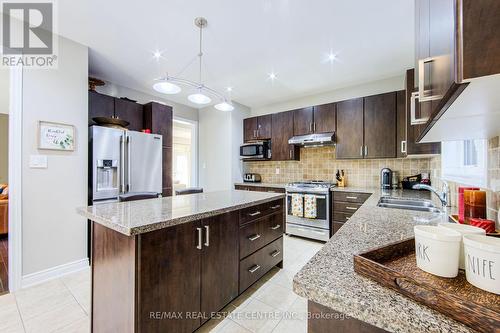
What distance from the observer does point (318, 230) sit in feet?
10.9

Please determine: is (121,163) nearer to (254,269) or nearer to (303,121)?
(254,269)

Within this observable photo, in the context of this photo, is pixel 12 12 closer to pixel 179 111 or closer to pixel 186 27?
pixel 186 27

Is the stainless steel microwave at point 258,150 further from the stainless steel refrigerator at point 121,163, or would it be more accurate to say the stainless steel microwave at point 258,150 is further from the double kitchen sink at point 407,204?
the double kitchen sink at point 407,204

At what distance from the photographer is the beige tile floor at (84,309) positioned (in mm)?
1580

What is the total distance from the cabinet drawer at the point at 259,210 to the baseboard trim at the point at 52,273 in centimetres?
205

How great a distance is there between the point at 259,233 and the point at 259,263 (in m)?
0.29

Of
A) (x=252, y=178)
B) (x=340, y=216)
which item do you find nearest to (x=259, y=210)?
(x=340, y=216)

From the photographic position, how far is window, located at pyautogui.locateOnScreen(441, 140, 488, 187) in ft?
4.28

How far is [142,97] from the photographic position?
396 centimetres

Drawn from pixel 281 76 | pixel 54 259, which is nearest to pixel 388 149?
pixel 281 76

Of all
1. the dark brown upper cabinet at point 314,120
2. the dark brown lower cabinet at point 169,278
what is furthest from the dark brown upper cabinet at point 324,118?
the dark brown lower cabinet at point 169,278

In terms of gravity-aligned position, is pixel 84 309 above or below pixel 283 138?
below

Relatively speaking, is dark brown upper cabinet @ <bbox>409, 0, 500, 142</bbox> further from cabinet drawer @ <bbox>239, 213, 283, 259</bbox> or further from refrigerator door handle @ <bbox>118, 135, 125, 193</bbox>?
refrigerator door handle @ <bbox>118, 135, 125, 193</bbox>

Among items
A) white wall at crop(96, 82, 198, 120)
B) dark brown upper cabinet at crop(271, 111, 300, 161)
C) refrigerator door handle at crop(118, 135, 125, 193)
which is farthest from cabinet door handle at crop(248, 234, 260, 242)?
white wall at crop(96, 82, 198, 120)
